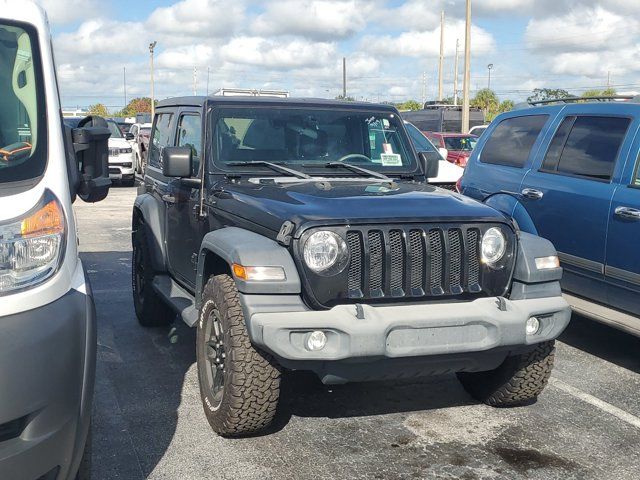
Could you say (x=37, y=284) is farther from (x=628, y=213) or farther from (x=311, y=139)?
(x=628, y=213)

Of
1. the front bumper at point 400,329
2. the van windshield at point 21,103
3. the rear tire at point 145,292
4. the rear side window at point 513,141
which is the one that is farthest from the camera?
the rear side window at point 513,141

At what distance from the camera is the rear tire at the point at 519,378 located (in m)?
4.31

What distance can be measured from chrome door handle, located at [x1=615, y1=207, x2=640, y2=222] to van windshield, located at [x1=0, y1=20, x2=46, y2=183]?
3.85 m

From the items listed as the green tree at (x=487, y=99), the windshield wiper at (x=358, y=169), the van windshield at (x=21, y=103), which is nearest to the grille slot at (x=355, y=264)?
the windshield wiper at (x=358, y=169)

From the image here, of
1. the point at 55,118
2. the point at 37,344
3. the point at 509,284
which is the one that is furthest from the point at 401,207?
the point at 37,344

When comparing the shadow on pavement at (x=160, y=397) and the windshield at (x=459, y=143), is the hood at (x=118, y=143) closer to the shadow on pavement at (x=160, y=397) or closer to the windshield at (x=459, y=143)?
the windshield at (x=459, y=143)

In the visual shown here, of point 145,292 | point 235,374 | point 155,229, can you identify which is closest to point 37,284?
point 235,374

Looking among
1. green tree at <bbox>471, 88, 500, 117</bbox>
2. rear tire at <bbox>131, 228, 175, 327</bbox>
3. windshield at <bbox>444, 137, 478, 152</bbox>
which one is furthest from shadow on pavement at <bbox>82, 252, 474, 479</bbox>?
green tree at <bbox>471, 88, 500, 117</bbox>

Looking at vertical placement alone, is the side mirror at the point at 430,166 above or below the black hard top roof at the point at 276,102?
below

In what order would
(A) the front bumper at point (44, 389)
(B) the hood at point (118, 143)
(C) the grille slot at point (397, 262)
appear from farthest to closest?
1. (B) the hood at point (118, 143)
2. (C) the grille slot at point (397, 262)
3. (A) the front bumper at point (44, 389)

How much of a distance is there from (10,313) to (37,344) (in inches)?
5.5

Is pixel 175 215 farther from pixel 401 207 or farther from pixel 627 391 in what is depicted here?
pixel 627 391

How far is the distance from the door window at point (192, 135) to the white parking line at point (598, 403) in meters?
2.87

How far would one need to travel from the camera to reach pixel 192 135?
5414 millimetres
